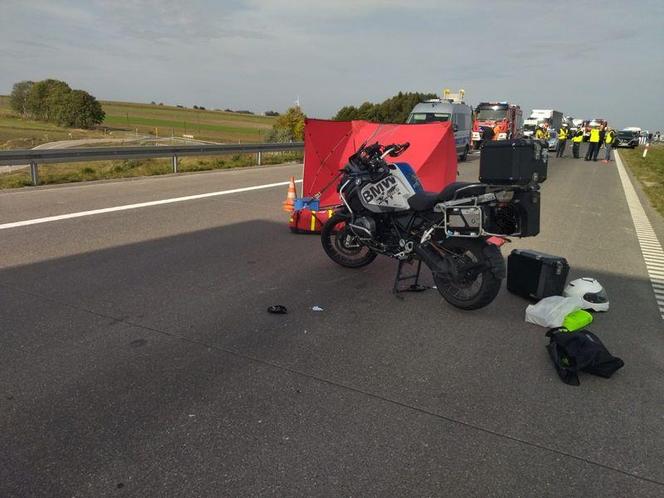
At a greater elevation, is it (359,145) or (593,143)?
(593,143)

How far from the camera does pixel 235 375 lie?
146 inches

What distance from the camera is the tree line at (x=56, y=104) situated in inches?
3204

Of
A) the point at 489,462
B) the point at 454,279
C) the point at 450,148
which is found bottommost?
the point at 489,462

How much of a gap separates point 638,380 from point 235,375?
2947mm

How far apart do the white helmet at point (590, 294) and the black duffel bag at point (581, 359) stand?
125 cm

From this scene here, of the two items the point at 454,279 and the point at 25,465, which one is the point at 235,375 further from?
the point at 454,279

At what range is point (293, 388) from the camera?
141 inches

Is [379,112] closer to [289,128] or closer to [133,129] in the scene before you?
[289,128]

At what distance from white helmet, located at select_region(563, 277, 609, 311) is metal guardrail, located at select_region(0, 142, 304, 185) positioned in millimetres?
11720

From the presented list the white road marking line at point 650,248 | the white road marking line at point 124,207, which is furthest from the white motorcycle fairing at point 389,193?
the white road marking line at point 124,207

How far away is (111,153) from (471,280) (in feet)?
40.1

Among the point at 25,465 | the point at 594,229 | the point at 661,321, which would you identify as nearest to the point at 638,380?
the point at 661,321

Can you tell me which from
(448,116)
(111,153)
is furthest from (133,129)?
(111,153)

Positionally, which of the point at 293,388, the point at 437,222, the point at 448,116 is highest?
the point at 448,116
